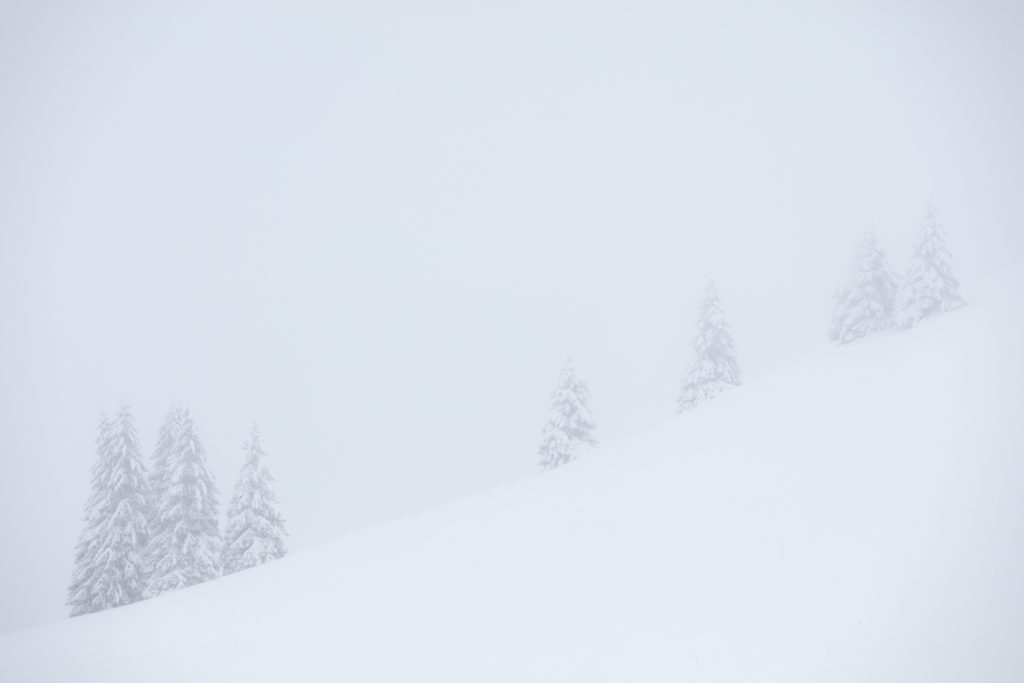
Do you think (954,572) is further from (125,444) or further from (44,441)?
(44,441)

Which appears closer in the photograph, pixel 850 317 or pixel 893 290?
pixel 850 317

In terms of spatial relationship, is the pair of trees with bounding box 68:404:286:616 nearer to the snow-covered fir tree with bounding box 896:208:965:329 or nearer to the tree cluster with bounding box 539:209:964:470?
the tree cluster with bounding box 539:209:964:470

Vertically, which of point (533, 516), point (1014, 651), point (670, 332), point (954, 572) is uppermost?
point (670, 332)

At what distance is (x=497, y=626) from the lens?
10430mm

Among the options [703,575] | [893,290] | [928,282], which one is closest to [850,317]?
[893,290]

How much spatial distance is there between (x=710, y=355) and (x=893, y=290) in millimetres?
9769

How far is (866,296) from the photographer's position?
1080 inches

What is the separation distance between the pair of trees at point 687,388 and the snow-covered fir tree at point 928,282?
368 inches

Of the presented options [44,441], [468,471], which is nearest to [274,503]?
[468,471]

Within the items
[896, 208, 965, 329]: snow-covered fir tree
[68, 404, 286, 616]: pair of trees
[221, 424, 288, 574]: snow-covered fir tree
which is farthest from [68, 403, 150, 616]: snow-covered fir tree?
[896, 208, 965, 329]: snow-covered fir tree

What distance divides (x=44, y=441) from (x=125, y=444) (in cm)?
10431

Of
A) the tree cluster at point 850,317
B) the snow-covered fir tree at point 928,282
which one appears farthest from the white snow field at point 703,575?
the tree cluster at point 850,317

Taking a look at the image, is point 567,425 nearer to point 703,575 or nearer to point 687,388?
point 687,388

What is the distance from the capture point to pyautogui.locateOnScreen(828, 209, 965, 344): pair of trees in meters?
24.5
